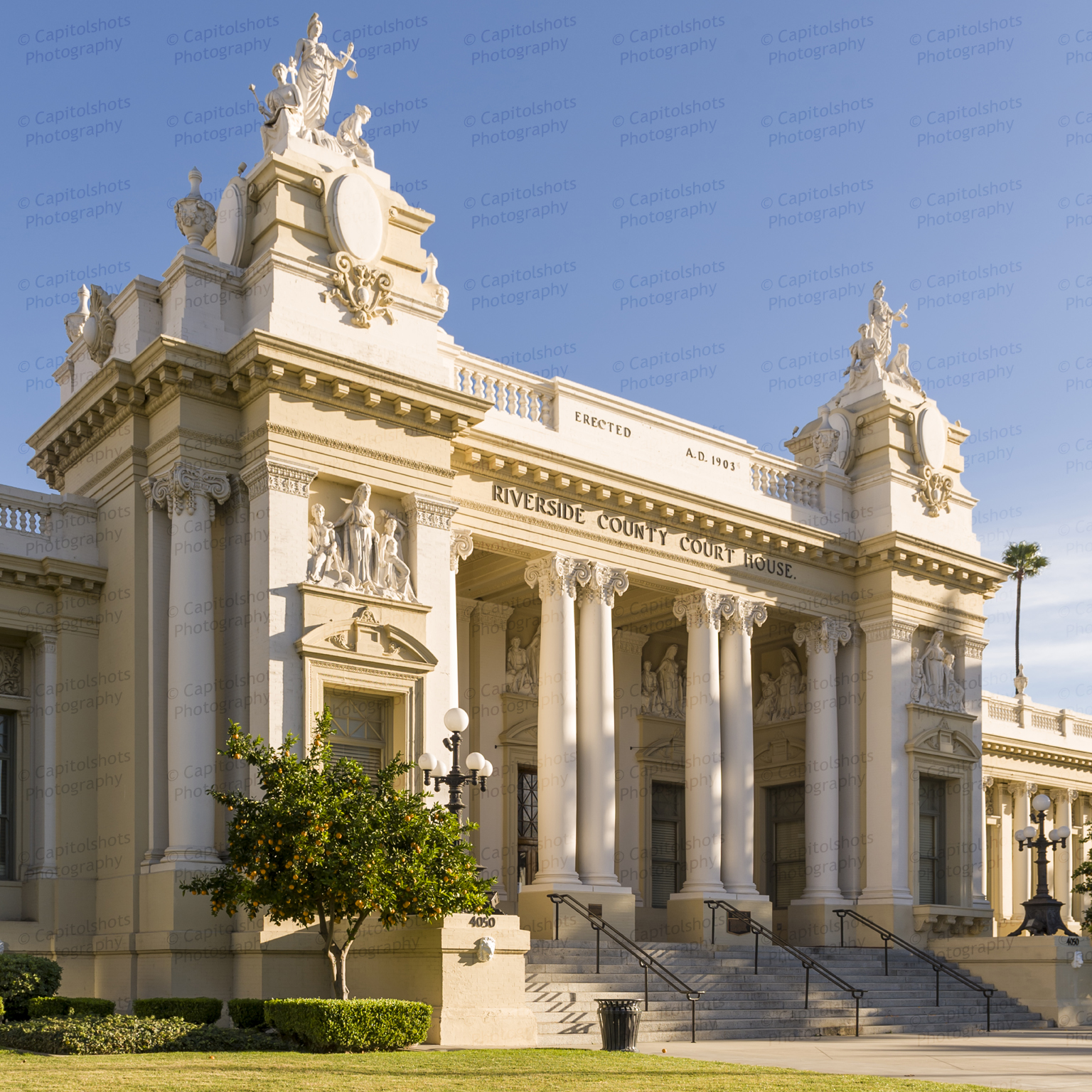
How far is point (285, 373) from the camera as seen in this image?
72.7 ft

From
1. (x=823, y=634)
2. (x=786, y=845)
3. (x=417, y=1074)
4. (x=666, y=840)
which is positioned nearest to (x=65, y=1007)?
(x=417, y=1074)

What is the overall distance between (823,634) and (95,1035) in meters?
20.0

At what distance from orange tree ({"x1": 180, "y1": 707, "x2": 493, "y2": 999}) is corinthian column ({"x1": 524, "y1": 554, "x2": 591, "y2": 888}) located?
24.2 ft

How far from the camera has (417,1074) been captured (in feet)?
46.8

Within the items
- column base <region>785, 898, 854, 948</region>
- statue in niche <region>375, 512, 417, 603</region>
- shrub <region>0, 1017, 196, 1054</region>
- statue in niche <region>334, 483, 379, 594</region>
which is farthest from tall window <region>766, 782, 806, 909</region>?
shrub <region>0, 1017, 196, 1054</region>

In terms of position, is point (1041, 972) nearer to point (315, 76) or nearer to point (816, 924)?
point (816, 924)

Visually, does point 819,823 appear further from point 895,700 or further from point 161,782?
point 161,782

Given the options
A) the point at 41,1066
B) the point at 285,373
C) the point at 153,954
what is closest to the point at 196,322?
the point at 285,373

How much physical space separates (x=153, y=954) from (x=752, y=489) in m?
16.5

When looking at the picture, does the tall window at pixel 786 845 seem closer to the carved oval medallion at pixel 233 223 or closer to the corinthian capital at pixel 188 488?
the corinthian capital at pixel 188 488

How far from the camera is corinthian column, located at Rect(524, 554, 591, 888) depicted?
26.3 metres

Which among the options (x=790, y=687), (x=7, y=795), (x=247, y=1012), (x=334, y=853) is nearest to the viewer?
(x=334, y=853)

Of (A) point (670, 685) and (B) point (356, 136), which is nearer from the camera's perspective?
(B) point (356, 136)

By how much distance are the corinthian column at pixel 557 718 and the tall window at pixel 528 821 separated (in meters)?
3.79
